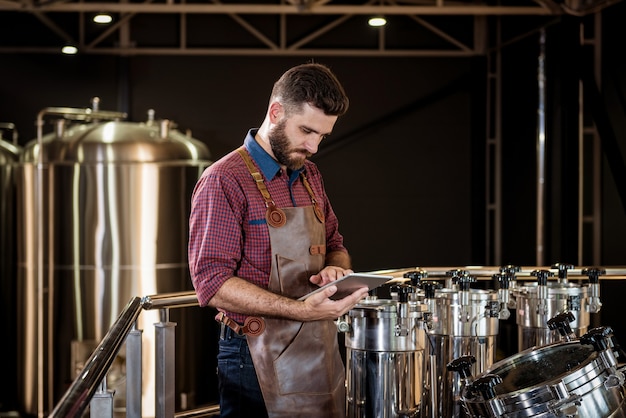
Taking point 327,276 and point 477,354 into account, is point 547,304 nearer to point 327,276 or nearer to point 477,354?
point 477,354

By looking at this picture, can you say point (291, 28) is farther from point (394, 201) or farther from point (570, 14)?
point (570, 14)

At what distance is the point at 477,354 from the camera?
12.5ft

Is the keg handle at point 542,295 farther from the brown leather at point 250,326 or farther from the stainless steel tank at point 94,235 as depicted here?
the stainless steel tank at point 94,235

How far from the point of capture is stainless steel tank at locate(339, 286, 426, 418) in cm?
346

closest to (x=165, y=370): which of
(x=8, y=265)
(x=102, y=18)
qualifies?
Result: (x=8, y=265)

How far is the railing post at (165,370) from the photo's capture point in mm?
3377

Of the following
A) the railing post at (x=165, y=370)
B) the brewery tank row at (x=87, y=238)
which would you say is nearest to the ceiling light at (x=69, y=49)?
the brewery tank row at (x=87, y=238)

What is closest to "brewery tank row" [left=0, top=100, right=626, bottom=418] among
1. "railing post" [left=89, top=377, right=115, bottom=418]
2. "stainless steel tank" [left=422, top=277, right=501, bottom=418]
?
"stainless steel tank" [left=422, top=277, right=501, bottom=418]

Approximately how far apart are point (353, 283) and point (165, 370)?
3.64 feet

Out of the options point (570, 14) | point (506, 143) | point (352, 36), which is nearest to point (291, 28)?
point (352, 36)

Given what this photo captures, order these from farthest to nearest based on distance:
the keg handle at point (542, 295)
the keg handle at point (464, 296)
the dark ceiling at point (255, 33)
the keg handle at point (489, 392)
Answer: the dark ceiling at point (255, 33) < the keg handle at point (542, 295) < the keg handle at point (464, 296) < the keg handle at point (489, 392)

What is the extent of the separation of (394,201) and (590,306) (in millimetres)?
6793

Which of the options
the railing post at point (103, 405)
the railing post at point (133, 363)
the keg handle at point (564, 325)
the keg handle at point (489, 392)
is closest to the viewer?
the railing post at point (103, 405)

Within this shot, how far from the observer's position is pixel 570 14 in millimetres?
8344
